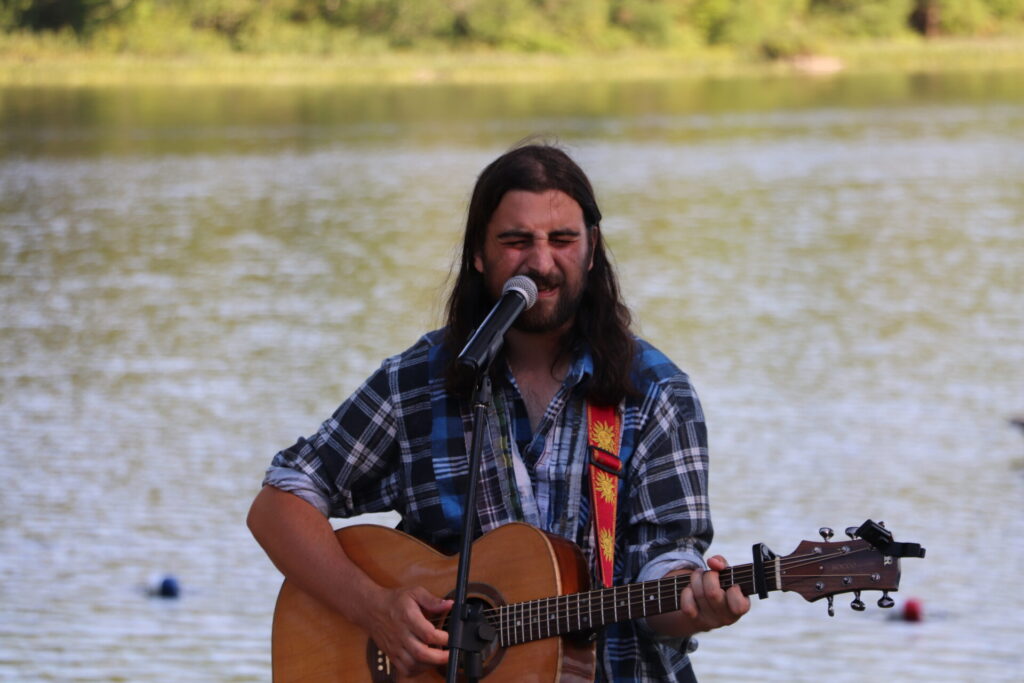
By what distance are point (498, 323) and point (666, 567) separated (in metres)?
0.56

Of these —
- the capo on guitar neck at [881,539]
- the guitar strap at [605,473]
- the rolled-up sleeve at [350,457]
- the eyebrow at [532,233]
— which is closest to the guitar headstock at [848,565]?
the capo on guitar neck at [881,539]

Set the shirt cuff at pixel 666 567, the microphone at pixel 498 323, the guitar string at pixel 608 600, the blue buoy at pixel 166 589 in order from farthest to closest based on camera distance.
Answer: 1. the blue buoy at pixel 166 589
2. the shirt cuff at pixel 666 567
3. the microphone at pixel 498 323
4. the guitar string at pixel 608 600

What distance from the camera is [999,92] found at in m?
42.7

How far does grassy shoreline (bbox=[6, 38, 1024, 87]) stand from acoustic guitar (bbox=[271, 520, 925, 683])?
46.4 meters

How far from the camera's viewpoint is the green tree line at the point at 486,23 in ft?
182

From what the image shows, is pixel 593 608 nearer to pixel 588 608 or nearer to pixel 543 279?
pixel 588 608

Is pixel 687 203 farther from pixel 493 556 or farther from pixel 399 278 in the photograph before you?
pixel 493 556

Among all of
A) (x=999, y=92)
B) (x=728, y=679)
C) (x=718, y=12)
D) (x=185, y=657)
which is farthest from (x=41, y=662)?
(x=718, y=12)

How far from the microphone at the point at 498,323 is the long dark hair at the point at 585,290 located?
213 millimetres

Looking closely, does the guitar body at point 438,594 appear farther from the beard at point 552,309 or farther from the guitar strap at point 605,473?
the beard at point 552,309

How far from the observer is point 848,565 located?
291cm

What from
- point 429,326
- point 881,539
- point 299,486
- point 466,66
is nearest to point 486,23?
point 466,66

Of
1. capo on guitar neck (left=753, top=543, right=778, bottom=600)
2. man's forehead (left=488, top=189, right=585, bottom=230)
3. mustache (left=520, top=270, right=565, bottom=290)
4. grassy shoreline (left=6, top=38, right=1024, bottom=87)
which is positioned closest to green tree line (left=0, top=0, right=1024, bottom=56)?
grassy shoreline (left=6, top=38, right=1024, bottom=87)

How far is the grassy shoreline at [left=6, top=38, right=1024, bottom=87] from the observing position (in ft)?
165
